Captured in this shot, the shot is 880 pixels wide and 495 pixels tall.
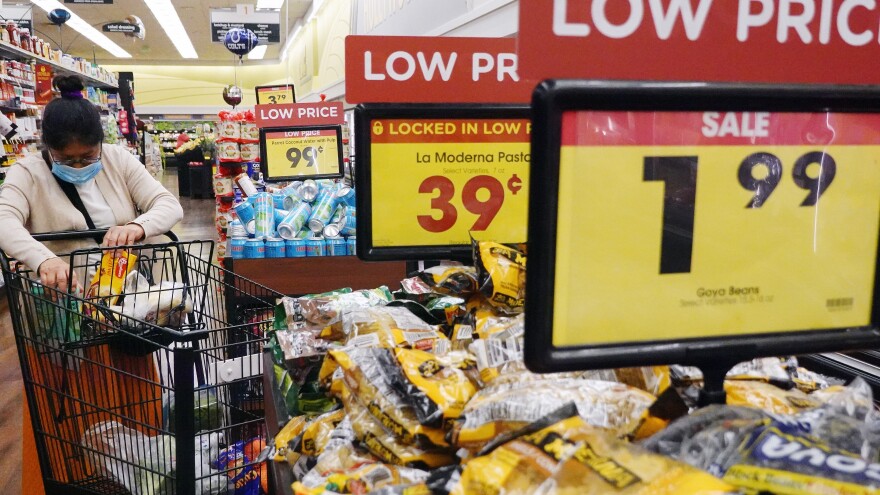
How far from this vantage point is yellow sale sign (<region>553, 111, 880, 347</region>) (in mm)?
747

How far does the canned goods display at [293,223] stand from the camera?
3.46 metres

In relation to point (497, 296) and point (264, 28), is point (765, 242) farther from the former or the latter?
point (264, 28)

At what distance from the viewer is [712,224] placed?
0.79m

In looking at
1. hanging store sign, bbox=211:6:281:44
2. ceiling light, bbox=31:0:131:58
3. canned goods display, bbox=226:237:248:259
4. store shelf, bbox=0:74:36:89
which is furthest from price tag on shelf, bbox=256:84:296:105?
ceiling light, bbox=31:0:131:58

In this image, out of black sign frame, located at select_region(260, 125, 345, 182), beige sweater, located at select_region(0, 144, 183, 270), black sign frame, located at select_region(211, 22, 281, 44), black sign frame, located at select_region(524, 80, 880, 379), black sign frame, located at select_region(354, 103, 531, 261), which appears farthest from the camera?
black sign frame, located at select_region(211, 22, 281, 44)

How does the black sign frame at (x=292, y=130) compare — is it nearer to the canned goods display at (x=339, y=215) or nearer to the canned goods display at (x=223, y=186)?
the canned goods display at (x=339, y=215)

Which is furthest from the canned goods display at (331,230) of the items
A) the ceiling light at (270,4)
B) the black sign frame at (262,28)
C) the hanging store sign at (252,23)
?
the ceiling light at (270,4)

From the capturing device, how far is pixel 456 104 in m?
1.45

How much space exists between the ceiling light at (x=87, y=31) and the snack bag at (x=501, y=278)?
15341 mm

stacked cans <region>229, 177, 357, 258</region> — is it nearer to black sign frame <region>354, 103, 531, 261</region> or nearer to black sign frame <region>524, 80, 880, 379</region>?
black sign frame <region>354, 103, 531, 261</region>

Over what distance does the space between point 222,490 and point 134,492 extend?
23cm

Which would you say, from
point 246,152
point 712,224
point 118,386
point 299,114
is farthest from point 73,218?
point 246,152

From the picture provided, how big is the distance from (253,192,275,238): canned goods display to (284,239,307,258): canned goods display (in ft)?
0.44

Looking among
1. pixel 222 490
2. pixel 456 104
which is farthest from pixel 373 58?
pixel 222 490
